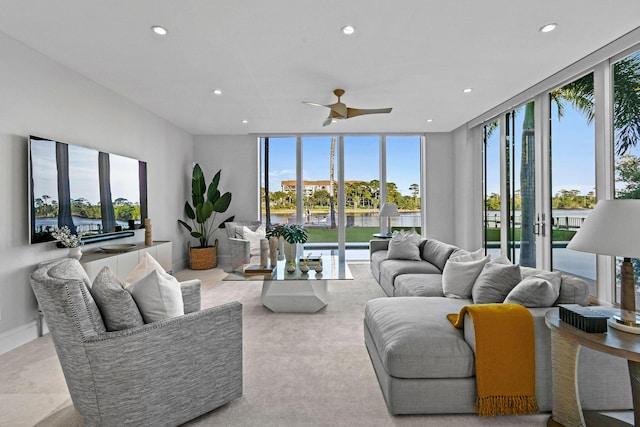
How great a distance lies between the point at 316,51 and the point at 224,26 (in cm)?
88

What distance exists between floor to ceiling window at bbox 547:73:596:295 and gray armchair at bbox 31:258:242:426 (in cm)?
378

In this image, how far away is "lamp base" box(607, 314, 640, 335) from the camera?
1532 millimetres

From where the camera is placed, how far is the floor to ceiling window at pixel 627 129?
10.1 ft

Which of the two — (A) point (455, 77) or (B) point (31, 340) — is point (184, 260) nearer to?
(B) point (31, 340)

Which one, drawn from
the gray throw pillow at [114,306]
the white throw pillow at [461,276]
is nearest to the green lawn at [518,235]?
the white throw pillow at [461,276]

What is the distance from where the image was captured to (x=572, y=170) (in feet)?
12.6

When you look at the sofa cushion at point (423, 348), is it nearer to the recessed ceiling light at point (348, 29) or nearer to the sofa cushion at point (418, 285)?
the sofa cushion at point (418, 285)

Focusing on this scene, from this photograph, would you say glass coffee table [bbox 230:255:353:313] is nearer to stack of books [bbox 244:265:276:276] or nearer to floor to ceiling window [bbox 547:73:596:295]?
stack of books [bbox 244:265:276:276]

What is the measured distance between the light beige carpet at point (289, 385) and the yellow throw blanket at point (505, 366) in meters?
0.09

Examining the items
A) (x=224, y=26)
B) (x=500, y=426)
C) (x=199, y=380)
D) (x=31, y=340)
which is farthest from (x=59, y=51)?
(x=500, y=426)

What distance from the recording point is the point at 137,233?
189 inches

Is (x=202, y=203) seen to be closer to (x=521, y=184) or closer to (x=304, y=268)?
(x=304, y=268)

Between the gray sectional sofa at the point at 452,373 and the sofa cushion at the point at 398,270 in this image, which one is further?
the sofa cushion at the point at 398,270

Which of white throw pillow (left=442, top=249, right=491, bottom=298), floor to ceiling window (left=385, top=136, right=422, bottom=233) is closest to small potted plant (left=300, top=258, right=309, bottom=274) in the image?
white throw pillow (left=442, top=249, right=491, bottom=298)
